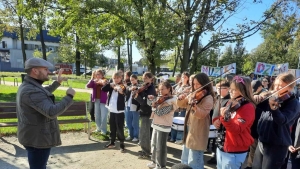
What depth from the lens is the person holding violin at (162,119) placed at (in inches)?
173

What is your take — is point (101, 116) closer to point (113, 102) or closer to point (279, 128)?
point (113, 102)

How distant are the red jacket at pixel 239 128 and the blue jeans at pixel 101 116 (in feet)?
13.3

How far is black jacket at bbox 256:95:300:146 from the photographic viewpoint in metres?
2.83

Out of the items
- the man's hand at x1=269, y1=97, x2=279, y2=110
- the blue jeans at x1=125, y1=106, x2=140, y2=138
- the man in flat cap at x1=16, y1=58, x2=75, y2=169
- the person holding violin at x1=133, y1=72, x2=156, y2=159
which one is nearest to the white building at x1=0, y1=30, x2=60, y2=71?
the blue jeans at x1=125, y1=106, x2=140, y2=138

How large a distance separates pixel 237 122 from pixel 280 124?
1.51ft

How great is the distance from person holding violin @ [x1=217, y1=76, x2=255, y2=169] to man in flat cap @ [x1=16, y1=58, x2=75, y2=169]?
6.34 feet

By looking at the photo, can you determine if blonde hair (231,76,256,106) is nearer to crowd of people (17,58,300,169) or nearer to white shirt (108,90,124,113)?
crowd of people (17,58,300,169)

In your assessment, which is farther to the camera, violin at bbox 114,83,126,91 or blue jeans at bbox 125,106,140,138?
blue jeans at bbox 125,106,140,138

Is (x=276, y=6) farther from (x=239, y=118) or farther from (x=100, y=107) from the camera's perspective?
(x=239, y=118)

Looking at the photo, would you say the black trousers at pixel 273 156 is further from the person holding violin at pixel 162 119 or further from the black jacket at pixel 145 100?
the black jacket at pixel 145 100

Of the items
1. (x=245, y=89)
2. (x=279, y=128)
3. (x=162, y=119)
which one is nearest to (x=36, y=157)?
(x=162, y=119)

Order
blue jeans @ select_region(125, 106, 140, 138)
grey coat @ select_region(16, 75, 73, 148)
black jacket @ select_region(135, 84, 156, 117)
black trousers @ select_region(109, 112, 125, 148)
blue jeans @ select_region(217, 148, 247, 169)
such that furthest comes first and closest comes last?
blue jeans @ select_region(125, 106, 140, 138), black trousers @ select_region(109, 112, 125, 148), black jacket @ select_region(135, 84, 156, 117), blue jeans @ select_region(217, 148, 247, 169), grey coat @ select_region(16, 75, 73, 148)

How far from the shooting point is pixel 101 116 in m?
6.67

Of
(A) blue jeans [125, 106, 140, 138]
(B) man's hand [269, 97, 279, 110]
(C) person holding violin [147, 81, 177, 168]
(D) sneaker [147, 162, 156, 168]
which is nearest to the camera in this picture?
(B) man's hand [269, 97, 279, 110]
